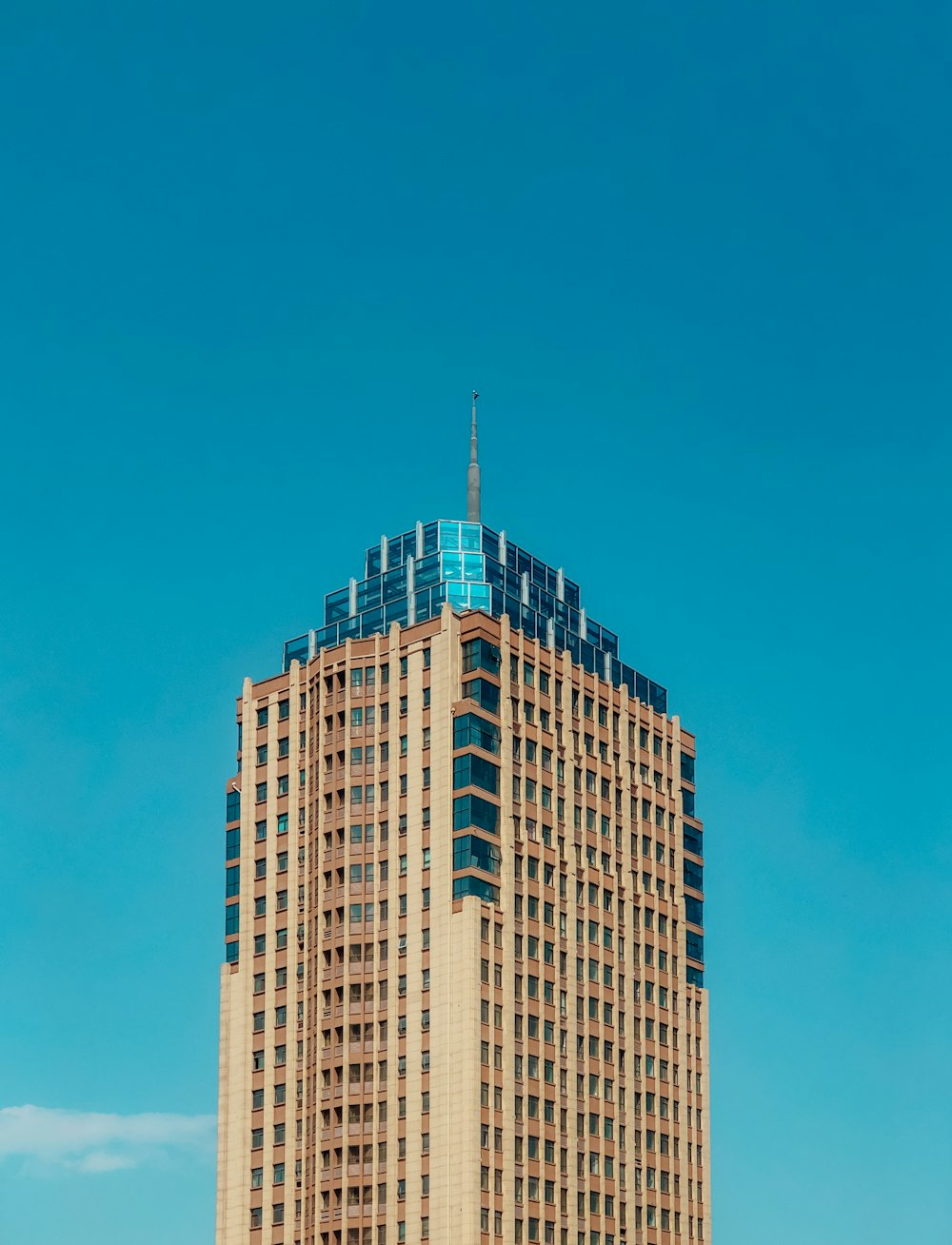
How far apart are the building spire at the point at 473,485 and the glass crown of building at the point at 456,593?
5366mm

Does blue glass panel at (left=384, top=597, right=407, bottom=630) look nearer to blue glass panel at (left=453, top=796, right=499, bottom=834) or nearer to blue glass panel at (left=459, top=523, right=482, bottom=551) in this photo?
blue glass panel at (left=459, top=523, right=482, bottom=551)

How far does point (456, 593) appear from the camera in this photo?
16225cm

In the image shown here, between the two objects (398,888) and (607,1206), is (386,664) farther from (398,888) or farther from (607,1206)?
(607,1206)

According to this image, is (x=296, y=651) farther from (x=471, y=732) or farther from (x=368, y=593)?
(x=471, y=732)

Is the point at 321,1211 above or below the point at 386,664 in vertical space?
below

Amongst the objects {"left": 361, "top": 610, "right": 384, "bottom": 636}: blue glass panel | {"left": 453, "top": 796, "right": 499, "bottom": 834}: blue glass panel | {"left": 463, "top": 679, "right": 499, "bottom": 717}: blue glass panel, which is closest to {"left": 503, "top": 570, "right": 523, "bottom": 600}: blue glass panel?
{"left": 361, "top": 610, "right": 384, "bottom": 636}: blue glass panel

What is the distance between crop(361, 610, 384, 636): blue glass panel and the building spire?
12.4 metres

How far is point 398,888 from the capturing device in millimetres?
152375

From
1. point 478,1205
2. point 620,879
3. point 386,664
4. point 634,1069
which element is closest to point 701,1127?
point 634,1069

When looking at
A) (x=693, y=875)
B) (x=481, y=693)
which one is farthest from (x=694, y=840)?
(x=481, y=693)

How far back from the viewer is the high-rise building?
147 meters

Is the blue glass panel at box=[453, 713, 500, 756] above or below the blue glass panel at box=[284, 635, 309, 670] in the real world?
below

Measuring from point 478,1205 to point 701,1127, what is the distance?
32240 millimetres

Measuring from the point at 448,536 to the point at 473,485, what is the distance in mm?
10001
